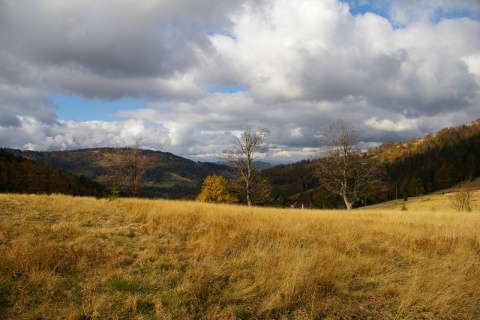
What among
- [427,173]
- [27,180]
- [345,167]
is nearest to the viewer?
[345,167]

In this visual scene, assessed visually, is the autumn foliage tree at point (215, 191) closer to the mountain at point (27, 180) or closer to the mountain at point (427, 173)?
the mountain at point (27, 180)

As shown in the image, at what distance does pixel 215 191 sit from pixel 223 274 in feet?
140

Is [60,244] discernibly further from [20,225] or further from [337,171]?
[337,171]

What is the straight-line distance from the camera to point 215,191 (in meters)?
48.5

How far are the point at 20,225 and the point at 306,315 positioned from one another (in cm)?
883

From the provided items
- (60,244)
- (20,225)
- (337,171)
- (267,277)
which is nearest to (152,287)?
(267,277)

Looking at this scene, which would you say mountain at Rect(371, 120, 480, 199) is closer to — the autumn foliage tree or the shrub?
the shrub

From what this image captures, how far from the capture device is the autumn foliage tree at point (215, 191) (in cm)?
4800

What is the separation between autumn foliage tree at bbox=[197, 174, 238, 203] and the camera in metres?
→ 48.0

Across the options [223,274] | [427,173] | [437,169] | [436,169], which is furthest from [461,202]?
[436,169]

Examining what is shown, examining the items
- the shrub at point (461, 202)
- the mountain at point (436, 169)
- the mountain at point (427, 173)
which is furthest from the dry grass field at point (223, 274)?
the mountain at point (436, 169)

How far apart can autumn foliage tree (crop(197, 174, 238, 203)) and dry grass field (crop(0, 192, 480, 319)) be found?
1490 inches

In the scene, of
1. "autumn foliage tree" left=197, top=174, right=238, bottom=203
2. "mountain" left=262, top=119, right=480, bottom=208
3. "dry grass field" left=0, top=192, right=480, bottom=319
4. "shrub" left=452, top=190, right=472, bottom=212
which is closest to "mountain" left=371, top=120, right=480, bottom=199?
"mountain" left=262, top=119, right=480, bottom=208

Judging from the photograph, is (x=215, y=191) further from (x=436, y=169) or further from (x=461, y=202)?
(x=436, y=169)
